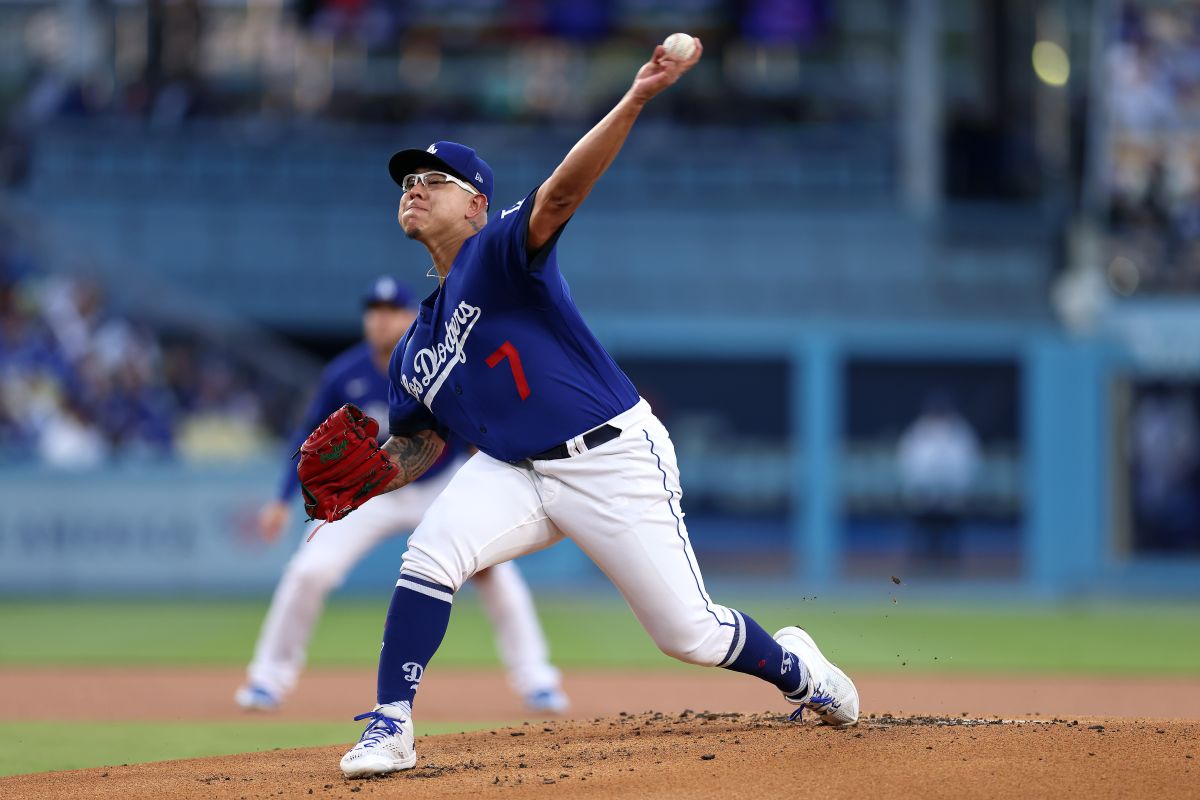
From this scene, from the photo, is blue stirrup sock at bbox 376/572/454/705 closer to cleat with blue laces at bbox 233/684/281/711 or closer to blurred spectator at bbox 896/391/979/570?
cleat with blue laces at bbox 233/684/281/711

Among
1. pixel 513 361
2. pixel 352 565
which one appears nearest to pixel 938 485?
pixel 352 565

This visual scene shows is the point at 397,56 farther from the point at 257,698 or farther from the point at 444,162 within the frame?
the point at 444,162

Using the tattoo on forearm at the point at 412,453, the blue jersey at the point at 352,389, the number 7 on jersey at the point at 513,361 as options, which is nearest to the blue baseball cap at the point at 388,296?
the blue jersey at the point at 352,389

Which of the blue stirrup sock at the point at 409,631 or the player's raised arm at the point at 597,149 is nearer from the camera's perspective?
the player's raised arm at the point at 597,149

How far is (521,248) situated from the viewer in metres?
4.54

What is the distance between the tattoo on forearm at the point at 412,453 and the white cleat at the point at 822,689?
1.28 metres

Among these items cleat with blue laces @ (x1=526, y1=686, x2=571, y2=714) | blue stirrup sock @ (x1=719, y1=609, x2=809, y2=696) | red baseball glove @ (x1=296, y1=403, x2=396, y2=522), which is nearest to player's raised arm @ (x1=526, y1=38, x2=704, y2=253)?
red baseball glove @ (x1=296, y1=403, x2=396, y2=522)

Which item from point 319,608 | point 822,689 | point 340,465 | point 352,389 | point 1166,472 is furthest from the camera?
point 1166,472

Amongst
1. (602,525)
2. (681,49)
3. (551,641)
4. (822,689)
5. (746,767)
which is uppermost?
(681,49)

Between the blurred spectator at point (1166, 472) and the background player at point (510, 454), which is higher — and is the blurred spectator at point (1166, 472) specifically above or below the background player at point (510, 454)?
above

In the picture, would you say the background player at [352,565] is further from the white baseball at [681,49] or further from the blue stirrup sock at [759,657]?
the white baseball at [681,49]

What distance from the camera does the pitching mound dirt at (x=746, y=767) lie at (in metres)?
4.46

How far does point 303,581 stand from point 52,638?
4756 millimetres

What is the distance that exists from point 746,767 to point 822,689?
63 centimetres
